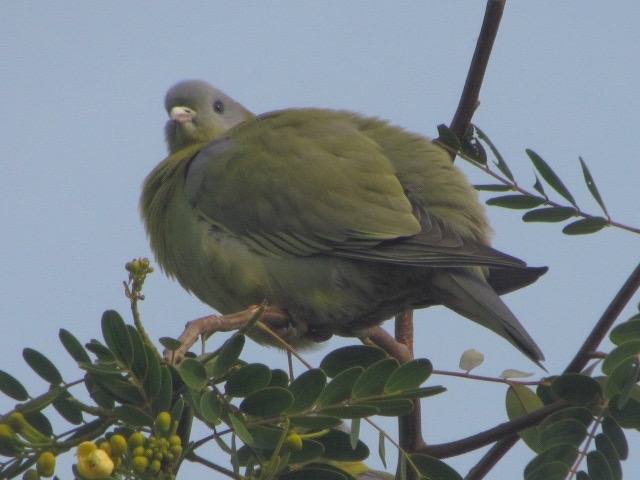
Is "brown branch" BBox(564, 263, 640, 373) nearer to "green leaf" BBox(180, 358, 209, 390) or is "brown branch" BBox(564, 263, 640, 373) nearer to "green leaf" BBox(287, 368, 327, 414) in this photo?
"green leaf" BBox(287, 368, 327, 414)

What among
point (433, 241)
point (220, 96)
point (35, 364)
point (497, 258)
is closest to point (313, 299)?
point (433, 241)

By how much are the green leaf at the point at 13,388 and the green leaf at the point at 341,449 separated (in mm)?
732

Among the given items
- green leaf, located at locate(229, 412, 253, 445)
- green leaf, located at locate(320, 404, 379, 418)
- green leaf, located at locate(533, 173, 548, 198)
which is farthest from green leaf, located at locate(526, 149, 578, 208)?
green leaf, located at locate(229, 412, 253, 445)

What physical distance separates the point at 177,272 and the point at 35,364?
1.93m

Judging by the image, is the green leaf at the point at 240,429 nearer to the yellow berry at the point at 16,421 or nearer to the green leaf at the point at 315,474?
the green leaf at the point at 315,474

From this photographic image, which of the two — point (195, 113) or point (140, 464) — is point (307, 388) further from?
point (195, 113)

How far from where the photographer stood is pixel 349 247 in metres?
3.64

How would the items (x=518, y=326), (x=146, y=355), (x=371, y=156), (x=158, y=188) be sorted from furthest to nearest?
1. (x=158, y=188)
2. (x=371, y=156)
3. (x=518, y=326)
4. (x=146, y=355)

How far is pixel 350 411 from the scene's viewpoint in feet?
7.45

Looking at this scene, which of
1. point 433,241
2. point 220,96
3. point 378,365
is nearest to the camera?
point 378,365

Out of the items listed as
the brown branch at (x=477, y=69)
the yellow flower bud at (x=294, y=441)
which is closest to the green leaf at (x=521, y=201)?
the brown branch at (x=477, y=69)

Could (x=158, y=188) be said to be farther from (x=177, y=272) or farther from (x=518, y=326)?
(x=518, y=326)

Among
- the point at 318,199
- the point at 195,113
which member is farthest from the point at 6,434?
the point at 195,113

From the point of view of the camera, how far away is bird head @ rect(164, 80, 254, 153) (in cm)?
509
